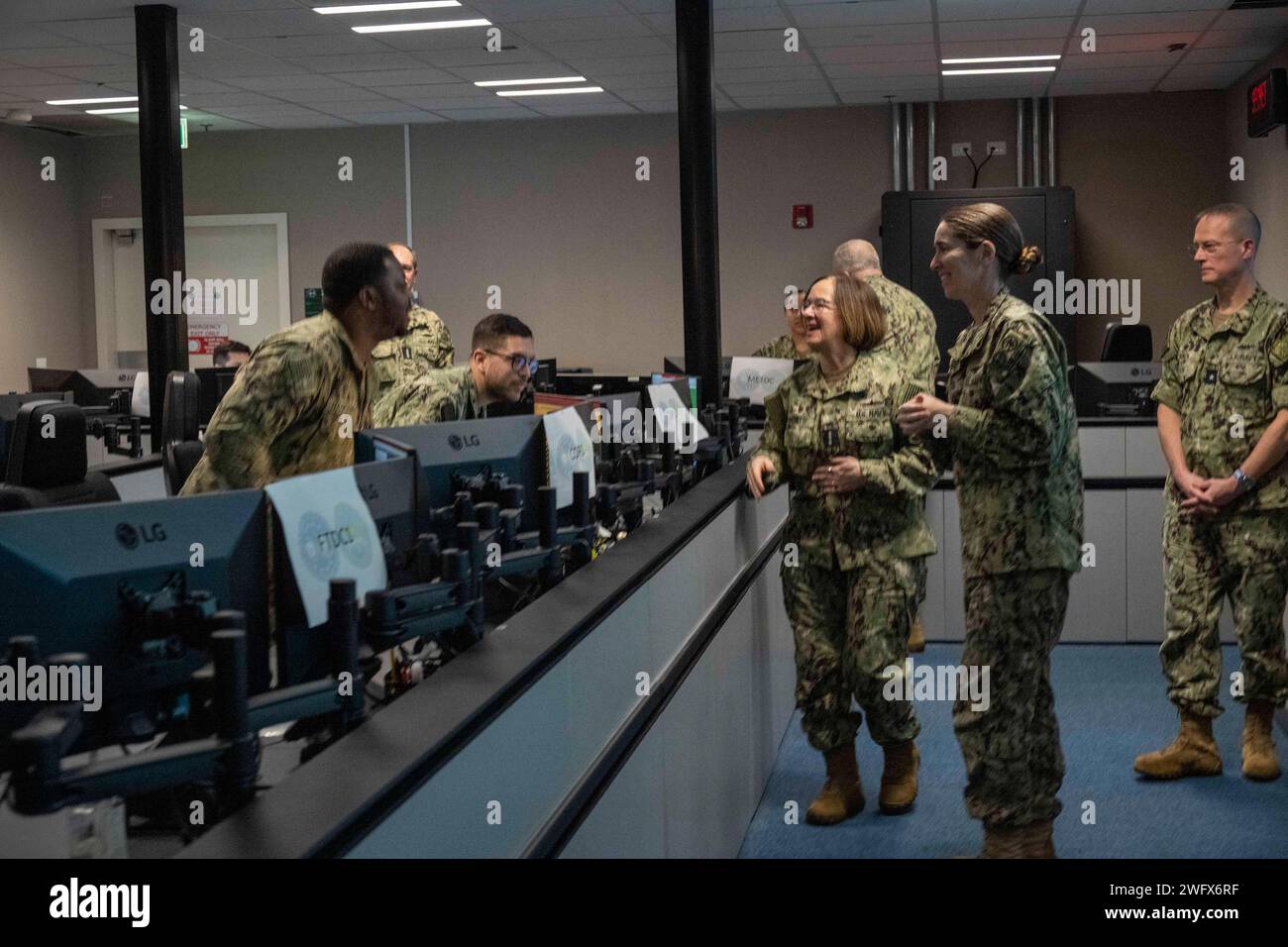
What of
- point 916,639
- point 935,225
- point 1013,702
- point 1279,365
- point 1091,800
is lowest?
point 1091,800

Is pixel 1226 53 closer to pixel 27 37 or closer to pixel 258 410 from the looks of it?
pixel 27 37

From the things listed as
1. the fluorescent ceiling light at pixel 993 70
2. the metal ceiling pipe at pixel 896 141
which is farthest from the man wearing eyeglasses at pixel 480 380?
the metal ceiling pipe at pixel 896 141

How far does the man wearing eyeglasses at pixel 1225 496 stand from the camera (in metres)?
3.88

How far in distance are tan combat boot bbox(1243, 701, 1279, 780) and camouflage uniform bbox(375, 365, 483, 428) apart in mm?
2466

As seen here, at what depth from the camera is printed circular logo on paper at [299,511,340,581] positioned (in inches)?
70.7

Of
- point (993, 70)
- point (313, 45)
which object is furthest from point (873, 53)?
point (313, 45)

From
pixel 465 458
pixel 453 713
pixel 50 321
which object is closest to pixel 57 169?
pixel 50 321

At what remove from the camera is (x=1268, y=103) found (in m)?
7.93

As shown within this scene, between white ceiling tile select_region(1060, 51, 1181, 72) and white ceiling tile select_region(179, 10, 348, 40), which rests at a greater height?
white ceiling tile select_region(1060, 51, 1181, 72)

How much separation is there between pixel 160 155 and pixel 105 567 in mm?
5782

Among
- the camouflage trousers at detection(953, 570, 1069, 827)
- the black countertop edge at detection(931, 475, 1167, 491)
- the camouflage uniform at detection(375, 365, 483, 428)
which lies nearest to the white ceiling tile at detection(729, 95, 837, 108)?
the black countertop edge at detection(931, 475, 1167, 491)

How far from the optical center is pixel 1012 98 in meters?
10.3

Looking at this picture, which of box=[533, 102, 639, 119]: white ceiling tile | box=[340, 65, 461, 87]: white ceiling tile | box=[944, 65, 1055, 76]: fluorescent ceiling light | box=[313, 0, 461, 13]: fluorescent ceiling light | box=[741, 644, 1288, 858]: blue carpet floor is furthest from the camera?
box=[533, 102, 639, 119]: white ceiling tile

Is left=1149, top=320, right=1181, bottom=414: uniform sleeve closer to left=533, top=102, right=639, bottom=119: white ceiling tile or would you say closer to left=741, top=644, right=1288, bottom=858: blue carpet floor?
left=741, top=644, right=1288, bottom=858: blue carpet floor
